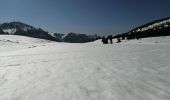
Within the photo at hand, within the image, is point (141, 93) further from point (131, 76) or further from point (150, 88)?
point (131, 76)

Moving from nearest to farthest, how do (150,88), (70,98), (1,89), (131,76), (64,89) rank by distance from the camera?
(70,98)
(150,88)
(64,89)
(1,89)
(131,76)

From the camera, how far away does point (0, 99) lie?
7016 millimetres

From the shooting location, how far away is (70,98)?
6699mm

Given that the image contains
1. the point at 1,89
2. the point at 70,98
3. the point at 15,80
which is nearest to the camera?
the point at 70,98

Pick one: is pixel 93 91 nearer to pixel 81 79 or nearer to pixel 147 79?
pixel 81 79

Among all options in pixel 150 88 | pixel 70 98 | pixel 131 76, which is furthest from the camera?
pixel 131 76

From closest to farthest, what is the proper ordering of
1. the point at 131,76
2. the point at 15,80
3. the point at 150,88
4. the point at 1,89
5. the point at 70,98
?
the point at 70,98 < the point at 150,88 < the point at 1,89 < the point at 131,76 < the point at 15,80

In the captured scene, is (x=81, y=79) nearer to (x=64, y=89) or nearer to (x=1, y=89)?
(x=64, y=89)

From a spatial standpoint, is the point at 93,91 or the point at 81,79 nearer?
the point at 93,91

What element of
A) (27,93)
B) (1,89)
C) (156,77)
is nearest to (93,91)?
(27,93)

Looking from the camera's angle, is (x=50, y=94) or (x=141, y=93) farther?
(x=50, y=94)

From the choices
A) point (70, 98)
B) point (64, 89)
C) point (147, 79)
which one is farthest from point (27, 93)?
point (147, 79)

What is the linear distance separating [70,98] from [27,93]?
2001 millimetres

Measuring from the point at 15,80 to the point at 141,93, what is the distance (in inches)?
261
